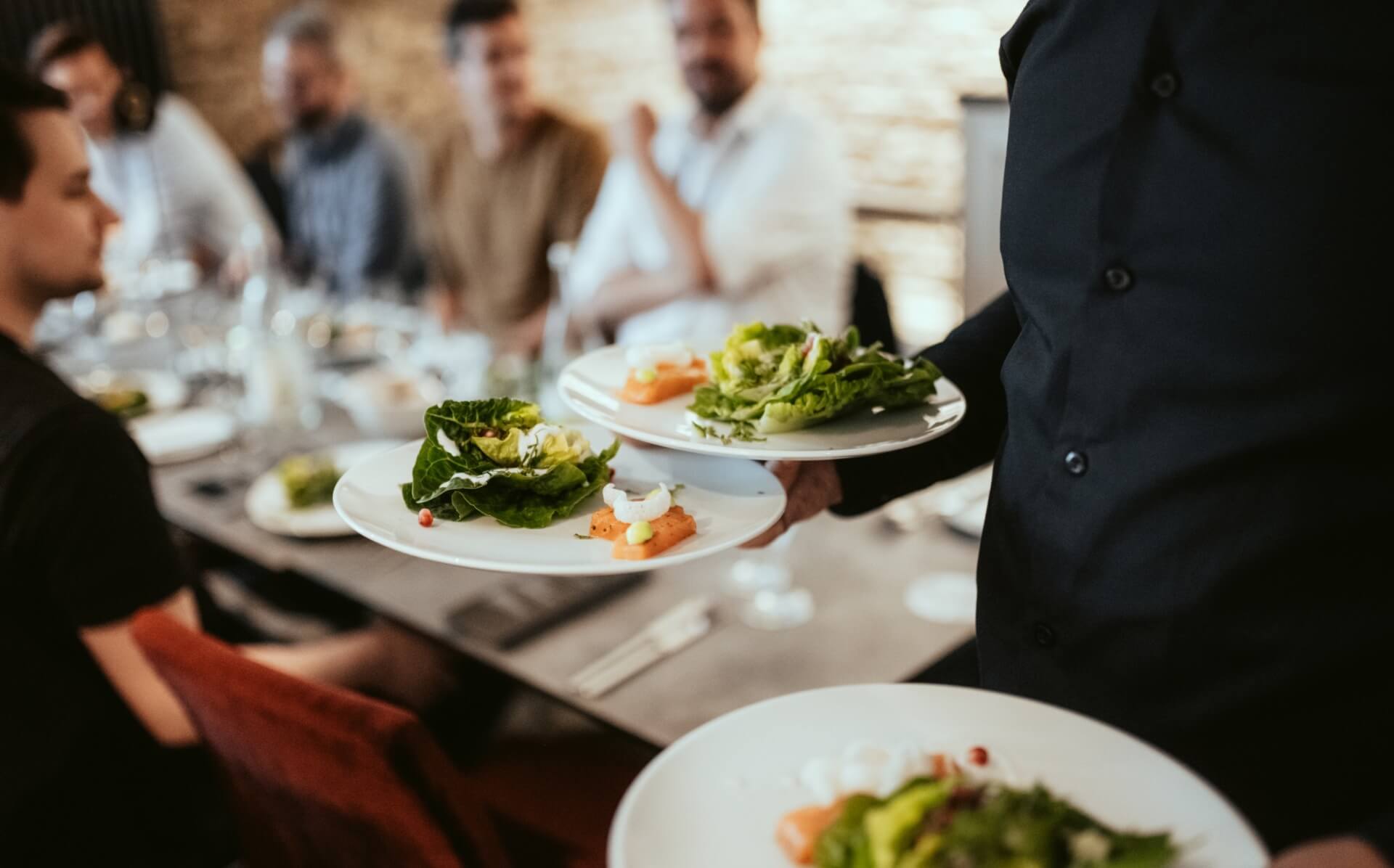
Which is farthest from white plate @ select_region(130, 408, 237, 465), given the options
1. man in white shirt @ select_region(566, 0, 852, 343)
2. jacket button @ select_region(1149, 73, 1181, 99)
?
jacket button @ select_region(1149, 73, 1181, 99)

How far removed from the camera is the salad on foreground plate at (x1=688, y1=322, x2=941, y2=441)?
1.06 metres

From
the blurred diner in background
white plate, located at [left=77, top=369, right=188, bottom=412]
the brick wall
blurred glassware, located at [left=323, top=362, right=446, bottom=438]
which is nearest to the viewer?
the blurred diner in background

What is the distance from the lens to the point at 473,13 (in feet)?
12.4

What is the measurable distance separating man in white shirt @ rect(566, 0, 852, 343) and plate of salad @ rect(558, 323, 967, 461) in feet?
5.77

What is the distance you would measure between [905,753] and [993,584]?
34 cm

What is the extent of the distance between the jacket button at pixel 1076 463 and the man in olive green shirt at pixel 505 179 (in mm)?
2981

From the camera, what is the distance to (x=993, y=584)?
1035mm

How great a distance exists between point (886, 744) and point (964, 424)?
52cm

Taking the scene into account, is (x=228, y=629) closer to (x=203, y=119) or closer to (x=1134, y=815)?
(x=1134, y=815)

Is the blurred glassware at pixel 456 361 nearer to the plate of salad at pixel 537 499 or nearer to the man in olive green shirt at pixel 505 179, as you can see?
the man in olive green shirt at pixel 505 179

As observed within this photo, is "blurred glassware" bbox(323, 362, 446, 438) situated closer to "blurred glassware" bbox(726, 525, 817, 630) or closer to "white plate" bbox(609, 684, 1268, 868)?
"blurred glassware" bbox(726, 525, 817, 630)

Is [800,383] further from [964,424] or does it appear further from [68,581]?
[68,581]

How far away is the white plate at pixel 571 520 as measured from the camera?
86 cm

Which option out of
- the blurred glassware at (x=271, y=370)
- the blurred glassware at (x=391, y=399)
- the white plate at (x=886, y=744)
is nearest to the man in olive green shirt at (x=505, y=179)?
the blurred glassware at (x=391, y=399)
